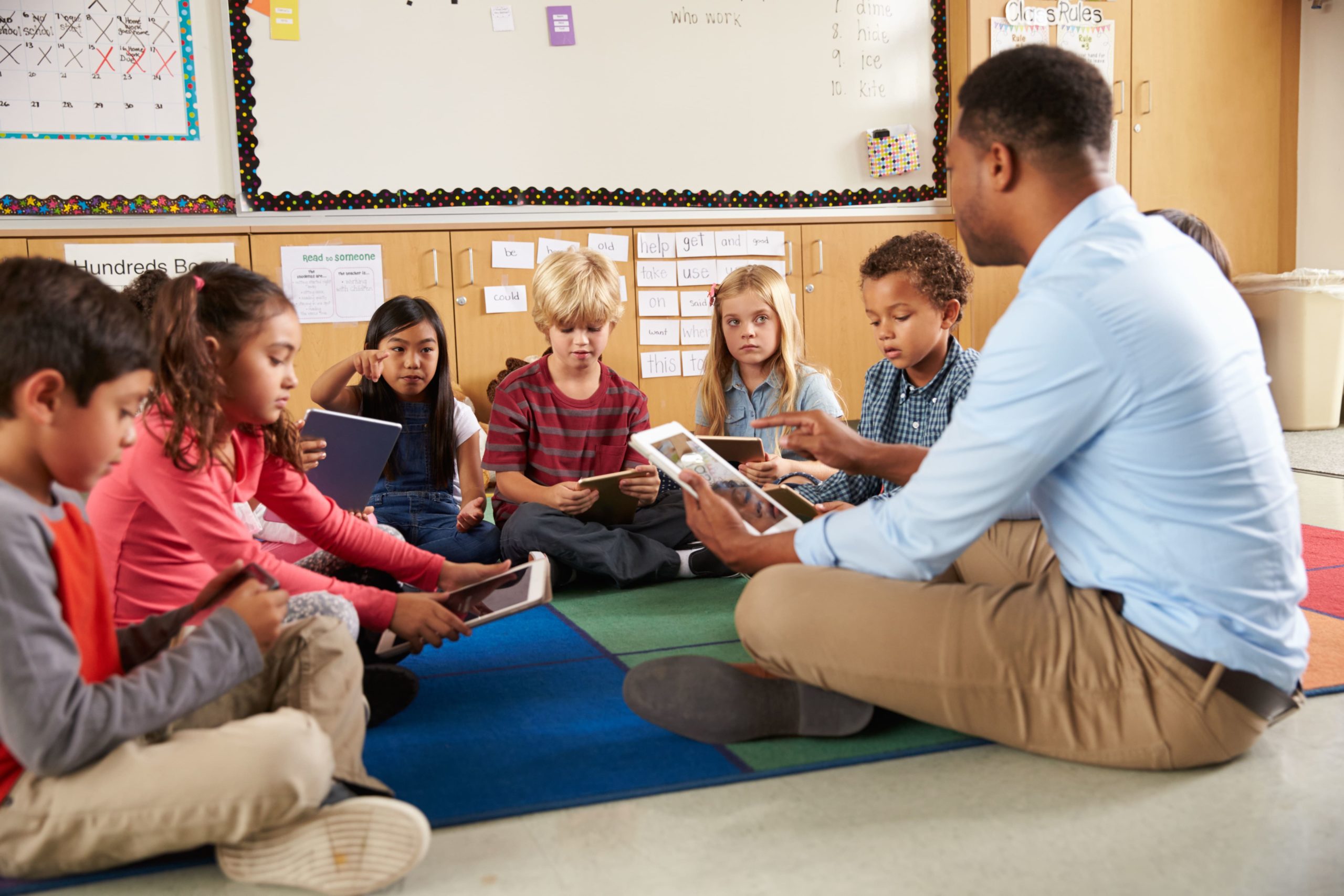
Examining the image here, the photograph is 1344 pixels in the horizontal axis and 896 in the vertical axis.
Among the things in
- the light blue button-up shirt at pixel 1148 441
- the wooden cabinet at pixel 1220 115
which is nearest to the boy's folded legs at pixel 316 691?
the light blue button-up shirt at pixel 1148 441

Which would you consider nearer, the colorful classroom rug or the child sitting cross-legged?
the child sitting cross-legged

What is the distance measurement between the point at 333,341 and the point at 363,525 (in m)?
2.15

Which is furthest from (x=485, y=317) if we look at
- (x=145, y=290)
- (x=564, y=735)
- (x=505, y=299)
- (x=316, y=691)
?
(x=316, y=691)

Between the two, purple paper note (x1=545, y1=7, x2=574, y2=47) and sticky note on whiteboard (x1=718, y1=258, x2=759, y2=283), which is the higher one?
purple paper note (x1=545, y1=7, x2=574, y2=47)

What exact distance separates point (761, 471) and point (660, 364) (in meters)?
1.98

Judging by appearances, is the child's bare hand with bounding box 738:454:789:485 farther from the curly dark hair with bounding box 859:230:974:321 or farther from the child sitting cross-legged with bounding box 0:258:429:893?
the child sitting cross-legged with bounding box 0:258:429:893

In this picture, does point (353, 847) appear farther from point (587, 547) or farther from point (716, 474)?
point (587, 547)

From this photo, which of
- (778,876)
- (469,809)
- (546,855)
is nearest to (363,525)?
(469,809)

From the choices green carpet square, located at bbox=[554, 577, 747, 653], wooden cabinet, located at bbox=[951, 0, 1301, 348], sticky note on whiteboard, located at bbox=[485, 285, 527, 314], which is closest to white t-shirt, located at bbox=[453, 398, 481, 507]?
green carpet square, located at bbox=[554, 577, 747, 653]

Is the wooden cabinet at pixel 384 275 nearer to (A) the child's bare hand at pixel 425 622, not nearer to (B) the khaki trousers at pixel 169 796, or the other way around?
(A) the child's bare hand at pixel 425 622

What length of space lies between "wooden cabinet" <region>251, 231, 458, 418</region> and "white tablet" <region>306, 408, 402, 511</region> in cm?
163

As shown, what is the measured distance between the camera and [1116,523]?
3.23ft

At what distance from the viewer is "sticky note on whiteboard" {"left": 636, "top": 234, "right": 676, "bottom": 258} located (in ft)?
12.1

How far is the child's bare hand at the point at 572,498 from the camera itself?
1.96m
